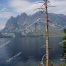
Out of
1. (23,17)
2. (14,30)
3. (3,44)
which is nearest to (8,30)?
(14,30)

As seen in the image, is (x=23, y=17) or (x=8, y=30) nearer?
(x=8, y=30)

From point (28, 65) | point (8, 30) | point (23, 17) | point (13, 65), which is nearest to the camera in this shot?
point (28, 65)

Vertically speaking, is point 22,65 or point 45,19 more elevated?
point 45,19

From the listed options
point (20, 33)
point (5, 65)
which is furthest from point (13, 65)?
point (20, 33)

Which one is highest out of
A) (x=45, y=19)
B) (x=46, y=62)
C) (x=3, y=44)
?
(x=45, y=19)

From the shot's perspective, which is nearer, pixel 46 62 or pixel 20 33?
pixel 46 62

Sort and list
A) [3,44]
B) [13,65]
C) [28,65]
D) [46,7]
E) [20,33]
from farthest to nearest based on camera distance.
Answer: [20,33]
[3,44]
[13,65]
[28,65]
[46,7]

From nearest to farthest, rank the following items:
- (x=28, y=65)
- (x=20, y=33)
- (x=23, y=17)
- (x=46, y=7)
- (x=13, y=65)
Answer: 1. (x=46, y=7)
2. (x=28, y=65)
3. (x=13, y=65)
4. (x=20, y=33)
5. (x=23, y=17)

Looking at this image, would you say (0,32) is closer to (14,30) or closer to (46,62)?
(14,30)

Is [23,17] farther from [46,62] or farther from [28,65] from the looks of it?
[46,62]
